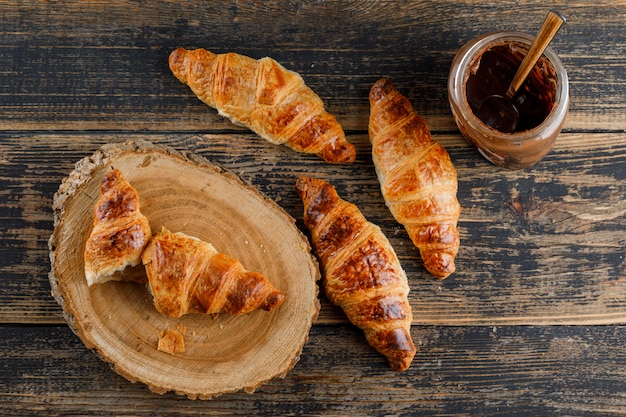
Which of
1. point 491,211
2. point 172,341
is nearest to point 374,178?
point 491,211

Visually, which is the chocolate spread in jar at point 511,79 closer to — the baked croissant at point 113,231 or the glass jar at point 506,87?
the glass jar at point 506,87

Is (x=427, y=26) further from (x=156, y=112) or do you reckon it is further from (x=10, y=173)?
(x=10, y=173)

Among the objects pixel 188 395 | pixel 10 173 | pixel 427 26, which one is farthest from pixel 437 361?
pixel 10 173

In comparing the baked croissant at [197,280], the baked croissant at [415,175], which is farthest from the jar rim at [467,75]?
the baked croissant at [197,280]

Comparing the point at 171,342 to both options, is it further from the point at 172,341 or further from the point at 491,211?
the point at 491,211

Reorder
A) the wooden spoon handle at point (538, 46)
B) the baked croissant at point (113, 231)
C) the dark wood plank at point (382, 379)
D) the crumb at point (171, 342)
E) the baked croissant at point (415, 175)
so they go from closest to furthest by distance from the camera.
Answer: the wooden spoon handle at point (538, 46)
the baked croissant at point (113, 231)
the crumb at point (171, 342)
the baked croissant at point (415, 175)
the dark wood plank at point (382, 379)
